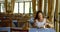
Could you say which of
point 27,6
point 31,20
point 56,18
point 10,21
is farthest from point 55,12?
point 27,6

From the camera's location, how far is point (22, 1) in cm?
662

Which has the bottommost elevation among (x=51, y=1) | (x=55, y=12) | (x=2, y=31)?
(x=2, y=31)

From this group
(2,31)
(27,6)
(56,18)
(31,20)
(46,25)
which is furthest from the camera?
(27,6)

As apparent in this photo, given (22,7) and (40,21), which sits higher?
(22,7)

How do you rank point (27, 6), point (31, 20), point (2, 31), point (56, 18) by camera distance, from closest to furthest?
point (2, 31), point (31, 20), point (56, 18), point (27, 6)

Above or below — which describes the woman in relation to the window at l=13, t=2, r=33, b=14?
below

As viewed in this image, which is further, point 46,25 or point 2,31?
point 46,25

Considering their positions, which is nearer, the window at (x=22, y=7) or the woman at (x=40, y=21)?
the woman at (x=40, y=21)

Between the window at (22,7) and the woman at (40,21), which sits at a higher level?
the window at (22,7)

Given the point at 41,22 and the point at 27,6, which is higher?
the point at 27,6

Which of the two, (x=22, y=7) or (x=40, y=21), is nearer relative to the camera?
(x=40, y=21)

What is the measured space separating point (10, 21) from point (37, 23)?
2.21ft

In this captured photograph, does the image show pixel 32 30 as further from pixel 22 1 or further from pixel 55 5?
pixel 22 1

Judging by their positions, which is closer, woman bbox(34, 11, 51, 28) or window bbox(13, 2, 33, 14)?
woman bbox(34, 11, 51, 28)
